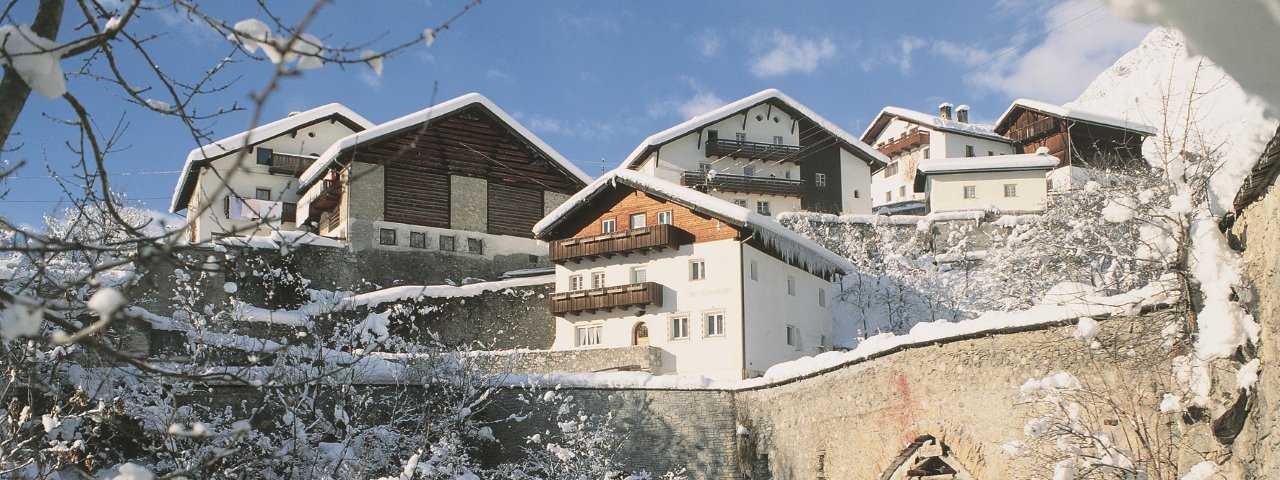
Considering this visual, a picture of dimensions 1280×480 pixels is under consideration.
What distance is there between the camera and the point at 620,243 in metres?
26.9

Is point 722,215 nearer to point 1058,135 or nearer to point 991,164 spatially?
point 991,164

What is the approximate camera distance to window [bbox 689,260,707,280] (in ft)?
85.3

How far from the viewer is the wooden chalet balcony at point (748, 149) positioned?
128 ft

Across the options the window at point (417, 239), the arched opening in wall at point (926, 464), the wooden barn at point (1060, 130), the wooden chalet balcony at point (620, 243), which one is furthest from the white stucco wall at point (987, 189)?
the arched opening in wall at point (926, 464)

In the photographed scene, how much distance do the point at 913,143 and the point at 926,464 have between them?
3905 cm

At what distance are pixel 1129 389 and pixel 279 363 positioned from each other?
1113 cm

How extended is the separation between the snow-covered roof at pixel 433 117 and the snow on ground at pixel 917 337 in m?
12.3

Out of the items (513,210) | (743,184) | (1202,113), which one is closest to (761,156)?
(743,184)

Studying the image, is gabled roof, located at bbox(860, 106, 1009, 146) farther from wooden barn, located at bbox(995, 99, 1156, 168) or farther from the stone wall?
the stone wall

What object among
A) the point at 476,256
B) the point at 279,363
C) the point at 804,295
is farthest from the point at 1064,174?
the point at 279,363

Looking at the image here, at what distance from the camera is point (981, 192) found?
41406mm

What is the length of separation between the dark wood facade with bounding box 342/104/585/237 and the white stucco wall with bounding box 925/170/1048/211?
14943 mm

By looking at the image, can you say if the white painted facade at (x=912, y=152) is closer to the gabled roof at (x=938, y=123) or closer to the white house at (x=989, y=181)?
the gabled roof at (x=938, y=123)

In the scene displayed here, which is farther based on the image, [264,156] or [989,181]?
[989,181]
